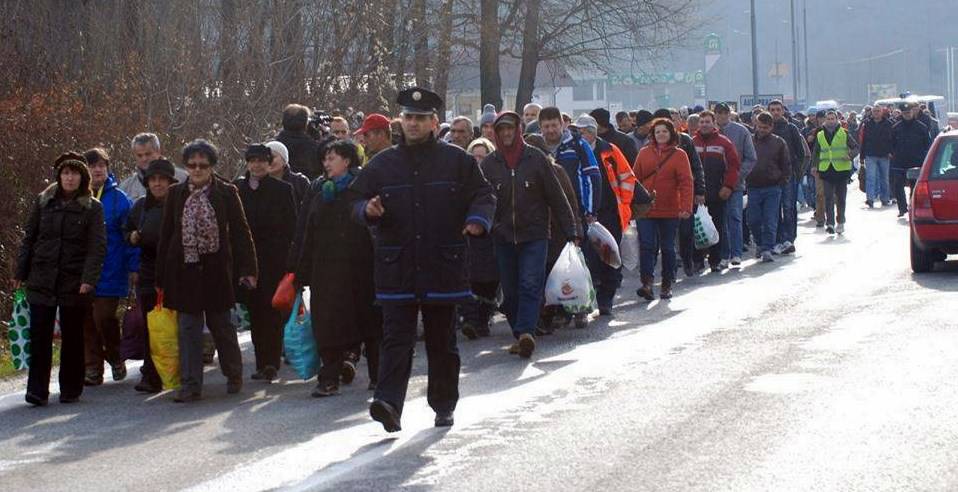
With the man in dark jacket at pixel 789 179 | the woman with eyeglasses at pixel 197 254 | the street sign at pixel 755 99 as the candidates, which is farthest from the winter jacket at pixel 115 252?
the street sign at pixel 755 99

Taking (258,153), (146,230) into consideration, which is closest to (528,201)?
(258,153)

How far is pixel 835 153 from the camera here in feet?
84.8

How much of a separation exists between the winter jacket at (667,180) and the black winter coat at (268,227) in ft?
18.5

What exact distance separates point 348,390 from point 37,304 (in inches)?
79.9

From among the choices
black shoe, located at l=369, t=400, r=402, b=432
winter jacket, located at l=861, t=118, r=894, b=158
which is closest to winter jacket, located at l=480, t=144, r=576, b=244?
black shoe, located at l=369, t=400, r=402, b=432

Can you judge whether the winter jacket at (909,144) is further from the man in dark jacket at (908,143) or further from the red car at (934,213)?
the red car at (934,213)

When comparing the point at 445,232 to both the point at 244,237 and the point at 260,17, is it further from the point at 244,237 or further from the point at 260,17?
the point at 260,17

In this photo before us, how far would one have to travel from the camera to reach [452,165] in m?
9.63

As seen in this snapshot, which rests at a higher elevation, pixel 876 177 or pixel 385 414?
pixel 876 177

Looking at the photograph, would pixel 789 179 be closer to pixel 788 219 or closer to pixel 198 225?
pixel 788 219

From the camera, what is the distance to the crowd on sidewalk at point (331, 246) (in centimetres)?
962

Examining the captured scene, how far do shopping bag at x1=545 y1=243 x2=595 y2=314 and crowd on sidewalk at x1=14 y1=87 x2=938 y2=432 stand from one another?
0.57 feet

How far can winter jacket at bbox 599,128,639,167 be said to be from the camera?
1738 centimetres

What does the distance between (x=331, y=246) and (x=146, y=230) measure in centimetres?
154
